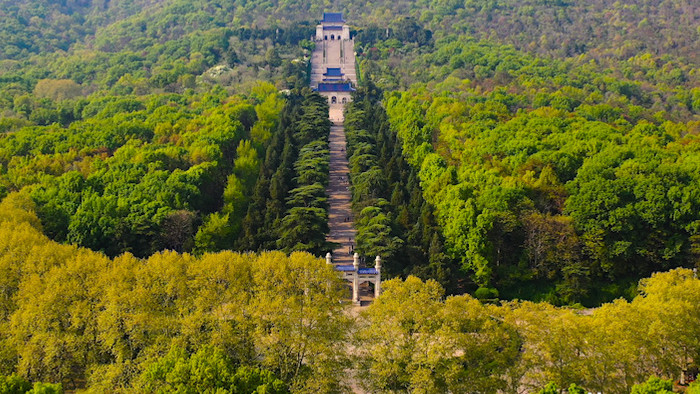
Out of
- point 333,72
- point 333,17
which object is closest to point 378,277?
point 333,72

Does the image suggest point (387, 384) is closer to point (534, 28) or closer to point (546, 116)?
point (546, 116)

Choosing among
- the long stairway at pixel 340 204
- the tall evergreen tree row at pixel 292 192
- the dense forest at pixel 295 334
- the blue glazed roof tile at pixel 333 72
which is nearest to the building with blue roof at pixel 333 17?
the blue glazed roof tile at pixel 333 72

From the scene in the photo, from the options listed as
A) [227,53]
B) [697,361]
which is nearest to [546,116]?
[697,361]

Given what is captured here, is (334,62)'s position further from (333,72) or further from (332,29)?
(332,29)

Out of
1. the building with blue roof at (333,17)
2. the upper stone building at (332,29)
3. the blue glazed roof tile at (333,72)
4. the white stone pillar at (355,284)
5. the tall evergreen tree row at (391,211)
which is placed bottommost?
the white stone pillar at (355,284)

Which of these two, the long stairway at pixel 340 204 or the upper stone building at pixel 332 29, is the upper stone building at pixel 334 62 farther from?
the long stairway at pixel 340 204

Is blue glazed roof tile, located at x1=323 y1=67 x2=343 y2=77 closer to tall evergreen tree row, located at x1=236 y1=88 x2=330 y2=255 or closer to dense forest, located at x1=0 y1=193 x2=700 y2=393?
tall evergreen tree row, located at x1=236 y1=88 x2=330 y2=255

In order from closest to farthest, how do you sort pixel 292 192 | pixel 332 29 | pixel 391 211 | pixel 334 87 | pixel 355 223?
1. pixel 391 211
2. pixel 355 223
3. pixel 292 192
4. pixel 334 87
5. pixel 332 29

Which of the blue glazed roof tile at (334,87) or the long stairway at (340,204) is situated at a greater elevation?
the blue glazed roof tile at (334,87)
